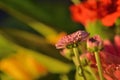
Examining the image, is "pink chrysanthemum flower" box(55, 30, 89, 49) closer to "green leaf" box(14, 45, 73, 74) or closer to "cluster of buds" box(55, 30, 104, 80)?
"cluster of buds" box(55, 30, 104, 80)

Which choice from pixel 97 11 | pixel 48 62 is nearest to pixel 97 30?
pixel 97 11

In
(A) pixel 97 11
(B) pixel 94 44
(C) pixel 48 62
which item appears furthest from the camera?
(C) pixel 48 62

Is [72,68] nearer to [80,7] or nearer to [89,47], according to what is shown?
[80,7]

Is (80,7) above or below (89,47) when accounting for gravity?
above

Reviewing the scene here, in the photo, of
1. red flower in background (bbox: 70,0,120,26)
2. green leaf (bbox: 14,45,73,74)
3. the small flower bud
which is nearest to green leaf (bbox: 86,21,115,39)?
red flower in background (bbox: 70,0,120,26)

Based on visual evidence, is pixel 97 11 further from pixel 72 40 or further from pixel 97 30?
pixel 72 40

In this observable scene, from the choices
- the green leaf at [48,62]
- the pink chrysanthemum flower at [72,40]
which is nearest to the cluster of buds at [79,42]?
the pink chrysanthemum flower at [72,40]

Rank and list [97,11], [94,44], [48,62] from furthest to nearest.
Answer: [48,62]
[97,11]
[94,44]

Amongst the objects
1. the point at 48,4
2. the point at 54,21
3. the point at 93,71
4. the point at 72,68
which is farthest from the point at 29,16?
the point at 93,71

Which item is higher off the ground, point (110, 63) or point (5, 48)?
point (5, 48)
